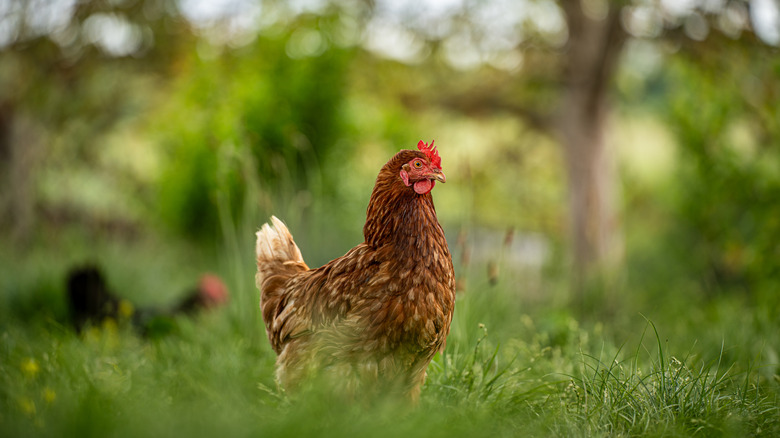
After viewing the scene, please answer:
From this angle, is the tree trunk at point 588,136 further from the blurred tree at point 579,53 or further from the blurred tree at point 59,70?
the blurred tree at point 59,70

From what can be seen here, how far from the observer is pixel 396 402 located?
8.54ft

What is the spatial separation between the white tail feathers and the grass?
675mm

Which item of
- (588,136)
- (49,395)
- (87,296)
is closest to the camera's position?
(49,395)

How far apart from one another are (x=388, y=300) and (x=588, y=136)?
597 cm

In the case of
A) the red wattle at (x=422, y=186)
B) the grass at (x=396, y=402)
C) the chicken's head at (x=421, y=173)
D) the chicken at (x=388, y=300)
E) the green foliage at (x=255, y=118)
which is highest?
the green foliage at (x=255, y=118)

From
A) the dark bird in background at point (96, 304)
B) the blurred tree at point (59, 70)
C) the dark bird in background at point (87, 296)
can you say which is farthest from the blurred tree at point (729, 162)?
the blurred tree at point (59, 70)

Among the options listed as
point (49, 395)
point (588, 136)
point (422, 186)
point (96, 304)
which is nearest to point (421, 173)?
point (422, 186)

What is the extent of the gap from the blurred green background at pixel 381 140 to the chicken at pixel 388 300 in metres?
1.50

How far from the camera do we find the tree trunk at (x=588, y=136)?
290 inches

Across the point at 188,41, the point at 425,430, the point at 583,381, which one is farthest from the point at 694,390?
the point at 188,41

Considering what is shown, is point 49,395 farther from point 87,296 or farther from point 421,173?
point 87,296

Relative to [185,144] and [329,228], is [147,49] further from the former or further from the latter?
[329,228]

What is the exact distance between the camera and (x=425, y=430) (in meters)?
2.25

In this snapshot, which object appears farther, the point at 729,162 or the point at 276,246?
the point at 729,162
